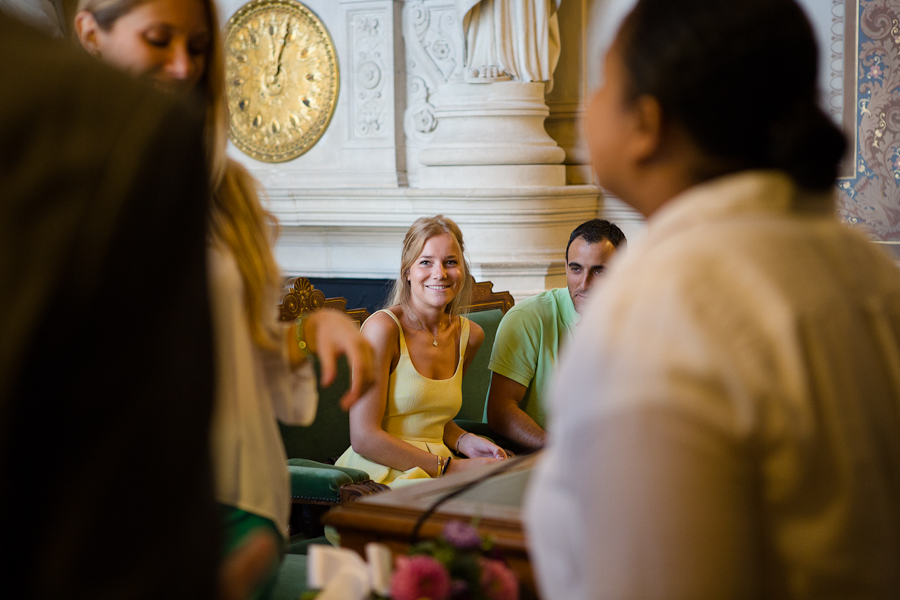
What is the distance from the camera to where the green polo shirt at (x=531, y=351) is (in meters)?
3.16

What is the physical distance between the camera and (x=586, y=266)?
10.3 ft

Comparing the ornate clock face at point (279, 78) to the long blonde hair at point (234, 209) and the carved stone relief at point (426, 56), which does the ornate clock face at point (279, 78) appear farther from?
the long blonde hair at point (234, 209)

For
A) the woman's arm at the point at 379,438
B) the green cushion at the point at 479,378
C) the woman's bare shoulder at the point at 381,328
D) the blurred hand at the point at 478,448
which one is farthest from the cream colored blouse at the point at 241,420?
the green cushion at the point at 479,378

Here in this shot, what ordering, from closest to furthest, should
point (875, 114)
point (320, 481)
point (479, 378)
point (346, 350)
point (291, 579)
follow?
point (346, 350)
point (291, 579)
point (320, 481)
point (479, 378)
point (875, 114)

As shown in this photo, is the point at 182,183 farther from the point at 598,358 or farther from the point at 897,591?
the point at 897,591

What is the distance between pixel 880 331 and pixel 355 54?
620 cm

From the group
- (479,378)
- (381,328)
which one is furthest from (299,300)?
(479,378)

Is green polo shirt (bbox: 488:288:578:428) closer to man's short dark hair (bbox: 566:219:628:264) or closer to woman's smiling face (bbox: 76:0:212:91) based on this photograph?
man's short dark hair (bbox: 566:219:628:264)

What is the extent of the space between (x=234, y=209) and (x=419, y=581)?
0.56 metres

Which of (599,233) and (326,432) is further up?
(599,233)

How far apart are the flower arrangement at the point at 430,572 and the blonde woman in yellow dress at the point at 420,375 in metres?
1.57

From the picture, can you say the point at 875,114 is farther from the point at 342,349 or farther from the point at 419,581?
the point at 419,581

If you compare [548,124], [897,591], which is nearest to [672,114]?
[897,591]

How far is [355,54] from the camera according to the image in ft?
21.9
